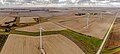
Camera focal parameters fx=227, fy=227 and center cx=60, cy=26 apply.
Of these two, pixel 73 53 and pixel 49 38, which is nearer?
pixel 73 53

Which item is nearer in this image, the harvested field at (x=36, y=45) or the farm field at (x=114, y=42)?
the harvested field at (x=36, y=45)

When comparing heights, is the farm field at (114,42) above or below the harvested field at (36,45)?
below

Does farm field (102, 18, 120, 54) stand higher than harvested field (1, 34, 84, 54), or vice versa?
harvested field (1, 34, 84, 54)

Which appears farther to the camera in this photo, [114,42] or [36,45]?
[114,42]

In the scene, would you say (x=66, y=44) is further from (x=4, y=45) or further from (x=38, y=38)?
(x=4, y=45)

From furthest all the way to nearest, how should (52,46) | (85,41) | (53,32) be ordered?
(53,32) < (85,41) < (52,46)

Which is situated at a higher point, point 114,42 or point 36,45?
point 36,45

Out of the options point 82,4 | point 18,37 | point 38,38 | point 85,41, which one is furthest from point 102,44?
point 82,4

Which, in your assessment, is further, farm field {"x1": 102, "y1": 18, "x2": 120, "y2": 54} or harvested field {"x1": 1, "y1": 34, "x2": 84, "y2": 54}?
farm field {"x1": 102, "y1": 18, "x2": 120, "y2": 54}
